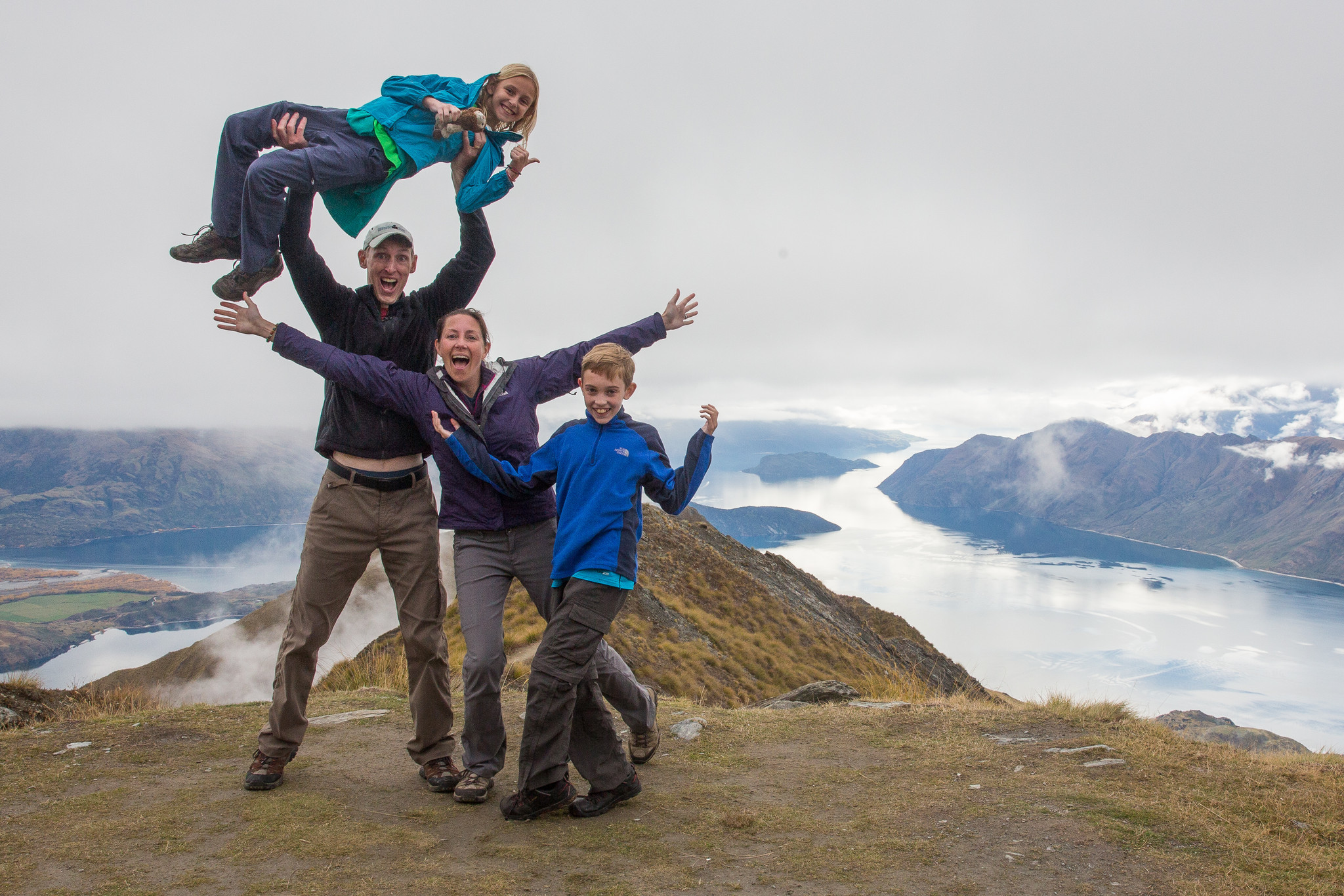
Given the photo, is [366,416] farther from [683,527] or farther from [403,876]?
[683,527]

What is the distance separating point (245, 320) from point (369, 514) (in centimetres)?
136

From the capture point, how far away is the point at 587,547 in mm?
4258

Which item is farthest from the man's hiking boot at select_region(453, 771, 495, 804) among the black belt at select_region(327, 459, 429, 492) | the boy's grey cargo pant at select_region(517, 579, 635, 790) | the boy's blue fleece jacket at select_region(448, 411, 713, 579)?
the black belt at select_region(327, 459, 429, 492)

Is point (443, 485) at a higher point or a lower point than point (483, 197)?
lower

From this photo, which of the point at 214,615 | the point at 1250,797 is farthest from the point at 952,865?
the point at 214,615

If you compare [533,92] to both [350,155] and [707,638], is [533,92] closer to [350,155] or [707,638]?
[350,155]

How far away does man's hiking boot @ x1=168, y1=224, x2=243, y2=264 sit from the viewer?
438 cm

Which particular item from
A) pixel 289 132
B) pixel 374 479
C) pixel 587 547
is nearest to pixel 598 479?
pixel 587 547

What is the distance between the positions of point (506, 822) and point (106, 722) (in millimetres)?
4372

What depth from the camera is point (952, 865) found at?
3.55 meters

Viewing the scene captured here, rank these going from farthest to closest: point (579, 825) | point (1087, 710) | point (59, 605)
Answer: point (59, 605), point (1087, 710), point (579, 825)

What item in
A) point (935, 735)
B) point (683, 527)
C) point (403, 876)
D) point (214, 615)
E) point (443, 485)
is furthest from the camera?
point (214, 615)

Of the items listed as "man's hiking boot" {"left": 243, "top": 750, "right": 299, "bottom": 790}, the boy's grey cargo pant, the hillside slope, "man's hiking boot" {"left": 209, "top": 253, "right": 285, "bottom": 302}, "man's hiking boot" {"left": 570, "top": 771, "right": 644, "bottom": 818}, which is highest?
"man's hiking boot" {"left": 209, "top": 253, "right": 285, "bottom": 302}

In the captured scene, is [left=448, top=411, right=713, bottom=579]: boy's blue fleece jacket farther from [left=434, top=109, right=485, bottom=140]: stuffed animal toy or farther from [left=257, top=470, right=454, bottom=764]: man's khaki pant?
[left=434, top=109, right=485, bottom=140]: stuffed animal toy
